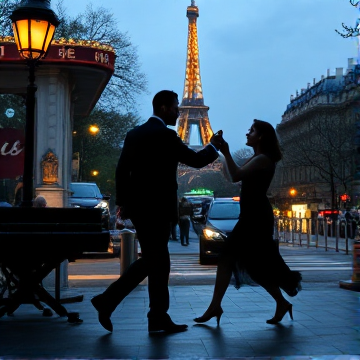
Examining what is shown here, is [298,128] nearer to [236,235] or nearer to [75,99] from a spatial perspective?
[75,99]

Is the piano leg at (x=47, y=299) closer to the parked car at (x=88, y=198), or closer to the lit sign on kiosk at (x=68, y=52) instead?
the lit sign on kiosk at (x=68, y=52)

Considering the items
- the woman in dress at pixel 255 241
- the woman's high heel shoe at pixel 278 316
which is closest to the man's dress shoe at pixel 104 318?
the woman in dress at pixel 255 241

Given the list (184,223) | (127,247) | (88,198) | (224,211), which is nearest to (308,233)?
(184,223)

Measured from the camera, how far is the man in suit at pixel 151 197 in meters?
6.63

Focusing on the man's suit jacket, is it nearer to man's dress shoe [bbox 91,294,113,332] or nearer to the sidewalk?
man's dress shoe [bbox 91,294,113,332]

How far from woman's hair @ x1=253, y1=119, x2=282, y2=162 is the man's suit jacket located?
878 mm

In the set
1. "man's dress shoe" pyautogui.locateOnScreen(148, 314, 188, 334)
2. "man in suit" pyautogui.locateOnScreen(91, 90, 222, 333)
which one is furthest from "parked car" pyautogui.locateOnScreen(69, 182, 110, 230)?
"man's dress shoe" pyautogui.locateOnScreen(148, 314, 188, 334)

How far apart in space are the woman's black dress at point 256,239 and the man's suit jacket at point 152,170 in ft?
2.33

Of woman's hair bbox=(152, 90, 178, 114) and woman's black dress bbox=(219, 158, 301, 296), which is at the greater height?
woman's hair bbox=(152, 90, 178, 114)

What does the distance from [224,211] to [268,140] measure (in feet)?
41.8

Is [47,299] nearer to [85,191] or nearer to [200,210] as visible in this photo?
[85,191]

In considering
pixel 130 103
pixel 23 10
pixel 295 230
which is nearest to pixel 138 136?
pixel 23 10

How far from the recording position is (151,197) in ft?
21.7

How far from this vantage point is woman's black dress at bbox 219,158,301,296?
23.7 feet
